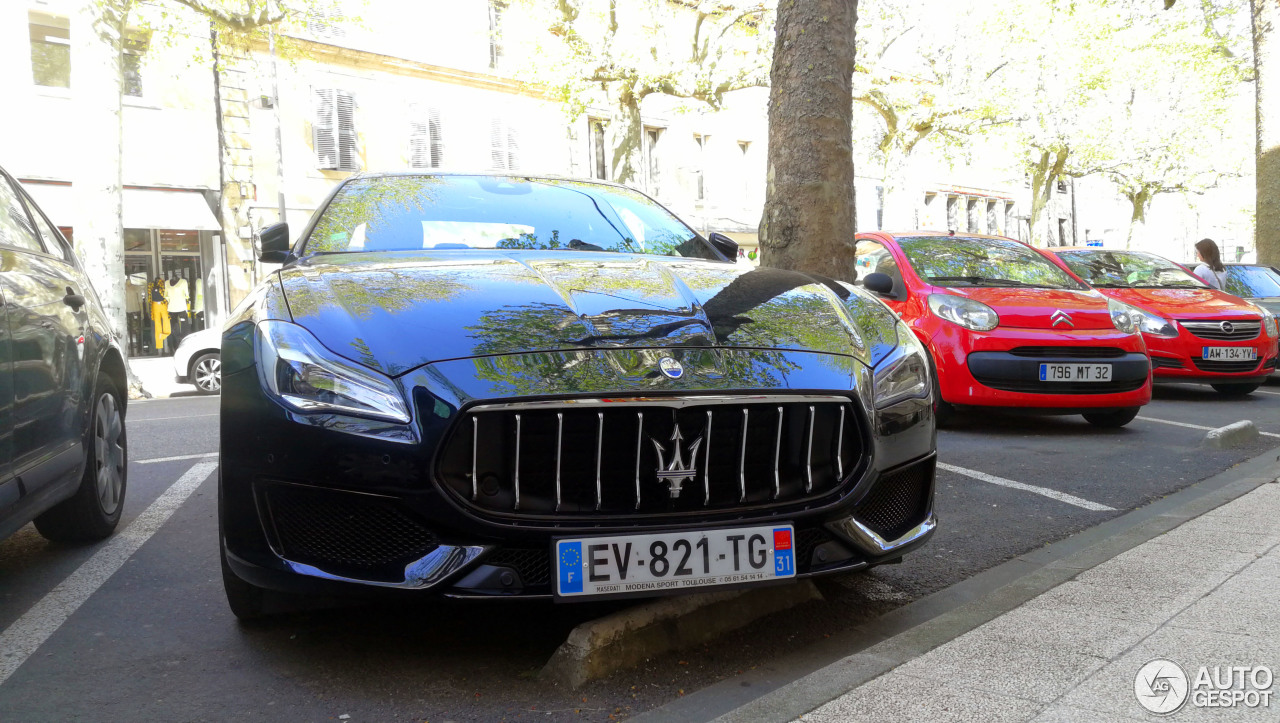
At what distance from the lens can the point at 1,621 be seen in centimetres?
336

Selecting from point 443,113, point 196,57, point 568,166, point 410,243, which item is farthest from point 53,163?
point 410,243

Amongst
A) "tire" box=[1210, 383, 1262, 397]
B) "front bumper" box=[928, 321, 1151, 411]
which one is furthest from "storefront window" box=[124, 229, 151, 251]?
"tire" box=[1210, 383, 1262, 397]

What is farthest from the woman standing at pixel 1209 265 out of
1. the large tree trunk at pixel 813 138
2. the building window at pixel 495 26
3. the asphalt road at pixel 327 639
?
the building window at pixel 495 26

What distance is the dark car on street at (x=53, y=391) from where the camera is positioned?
11.0 ft

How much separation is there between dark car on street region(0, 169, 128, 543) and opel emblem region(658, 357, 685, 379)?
2.05m

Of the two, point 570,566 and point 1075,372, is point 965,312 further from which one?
point 570,566

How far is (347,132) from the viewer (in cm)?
2417

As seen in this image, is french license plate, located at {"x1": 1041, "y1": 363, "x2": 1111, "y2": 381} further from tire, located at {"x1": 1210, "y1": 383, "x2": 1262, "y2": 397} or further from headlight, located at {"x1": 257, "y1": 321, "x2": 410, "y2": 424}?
headlight, located at {"x1": 257, "y1": 321, "x2": 410, "y2": 424}

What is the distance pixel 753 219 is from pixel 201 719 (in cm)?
3258

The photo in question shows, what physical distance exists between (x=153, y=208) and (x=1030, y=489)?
A: 19.0 meters

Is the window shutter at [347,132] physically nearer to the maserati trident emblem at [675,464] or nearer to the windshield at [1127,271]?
the windshield at [1127,271]

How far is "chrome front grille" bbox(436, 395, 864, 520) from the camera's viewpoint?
2.56 m

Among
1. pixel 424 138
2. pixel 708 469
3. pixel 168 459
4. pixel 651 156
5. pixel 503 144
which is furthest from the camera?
pixel 651 156

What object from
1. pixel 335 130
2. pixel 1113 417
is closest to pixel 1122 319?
pixel 1113 417
